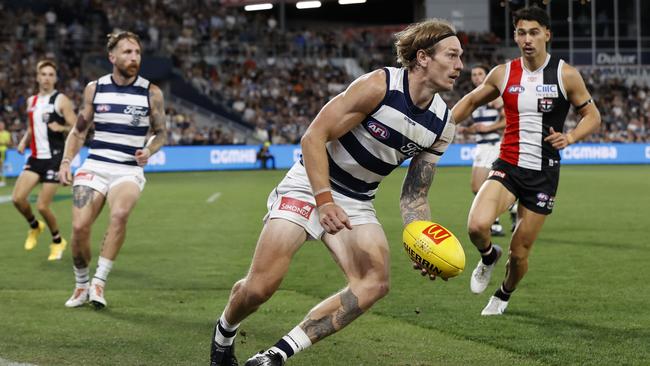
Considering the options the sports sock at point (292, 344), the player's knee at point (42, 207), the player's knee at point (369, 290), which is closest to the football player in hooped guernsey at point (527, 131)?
the player's knee at point (369, 290)

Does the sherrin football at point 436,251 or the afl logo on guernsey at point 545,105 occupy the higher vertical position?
the afl logo on guernsey at point 545,105

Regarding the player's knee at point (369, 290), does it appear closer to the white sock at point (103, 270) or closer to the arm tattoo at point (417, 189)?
the arm tattoo at point (417, 189)

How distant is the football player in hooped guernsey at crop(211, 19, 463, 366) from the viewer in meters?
5.69

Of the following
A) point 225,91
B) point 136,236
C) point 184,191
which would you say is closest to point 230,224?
point 136,236

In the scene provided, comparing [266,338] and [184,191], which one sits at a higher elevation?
[266,338]

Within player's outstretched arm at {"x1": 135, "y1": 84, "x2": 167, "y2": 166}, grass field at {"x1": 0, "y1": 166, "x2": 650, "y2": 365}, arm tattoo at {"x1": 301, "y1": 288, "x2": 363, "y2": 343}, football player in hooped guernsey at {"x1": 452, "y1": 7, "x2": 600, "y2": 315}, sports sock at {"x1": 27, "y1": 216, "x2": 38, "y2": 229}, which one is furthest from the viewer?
sports sock at {"x1": 27, "y1": 216, "x2": 38, "y2": 229}

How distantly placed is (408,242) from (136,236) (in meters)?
10.3

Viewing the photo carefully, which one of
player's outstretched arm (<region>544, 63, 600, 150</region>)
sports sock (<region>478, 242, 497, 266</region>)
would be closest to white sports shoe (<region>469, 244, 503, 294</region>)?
sports sock (<region>478, 242, 497, 266</region>)

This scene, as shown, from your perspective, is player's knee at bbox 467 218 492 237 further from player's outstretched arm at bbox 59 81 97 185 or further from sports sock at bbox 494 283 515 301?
player's outstretched arm at bbox 59 81 97 185

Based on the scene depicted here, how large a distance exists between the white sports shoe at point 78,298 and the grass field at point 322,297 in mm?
145

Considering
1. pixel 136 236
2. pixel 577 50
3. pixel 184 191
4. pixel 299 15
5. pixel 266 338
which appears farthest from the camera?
pixel 299 15

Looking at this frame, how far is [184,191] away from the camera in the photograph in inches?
1033

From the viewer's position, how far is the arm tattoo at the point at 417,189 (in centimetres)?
632

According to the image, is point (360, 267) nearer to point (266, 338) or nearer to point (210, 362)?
point (210, 362)
